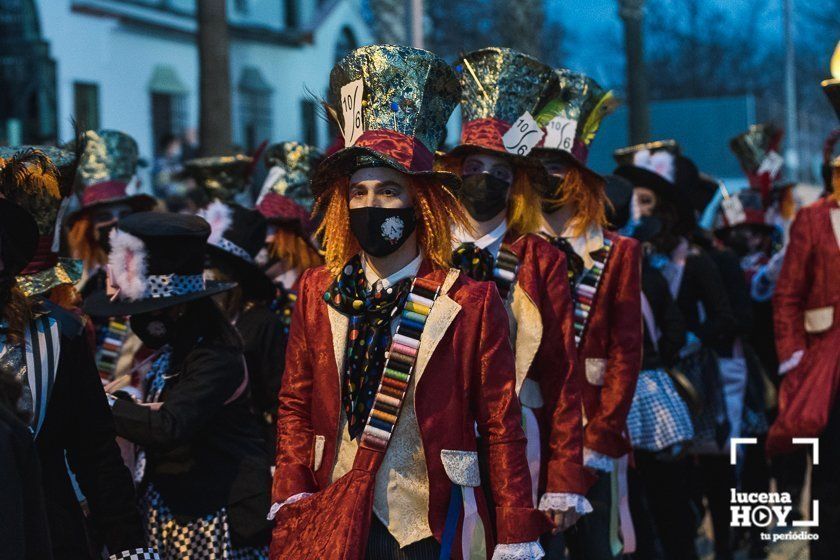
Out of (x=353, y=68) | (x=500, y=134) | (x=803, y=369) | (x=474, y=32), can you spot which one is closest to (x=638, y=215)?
(x=803, y=369)

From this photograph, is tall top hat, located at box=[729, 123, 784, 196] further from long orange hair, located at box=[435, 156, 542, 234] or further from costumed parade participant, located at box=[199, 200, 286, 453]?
long orange hair, located at box=[435, 156, 542, 234]

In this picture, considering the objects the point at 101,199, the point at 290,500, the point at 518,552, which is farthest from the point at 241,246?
the point at 518,552

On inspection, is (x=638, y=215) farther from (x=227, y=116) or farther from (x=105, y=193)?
(x=227, y=116)

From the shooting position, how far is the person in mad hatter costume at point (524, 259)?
4961mm

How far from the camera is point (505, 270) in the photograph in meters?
5.24

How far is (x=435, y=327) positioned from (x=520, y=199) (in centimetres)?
157

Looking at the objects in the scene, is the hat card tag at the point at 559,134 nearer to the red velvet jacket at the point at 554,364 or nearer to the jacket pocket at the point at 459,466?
the red velvet jacket at the point at 554,364

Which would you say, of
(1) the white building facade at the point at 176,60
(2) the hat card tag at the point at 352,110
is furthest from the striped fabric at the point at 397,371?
(1) the white building facade at the point at 176,60

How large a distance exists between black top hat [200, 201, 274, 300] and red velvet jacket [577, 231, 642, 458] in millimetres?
1434

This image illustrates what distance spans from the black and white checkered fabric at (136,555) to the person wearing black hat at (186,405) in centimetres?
74

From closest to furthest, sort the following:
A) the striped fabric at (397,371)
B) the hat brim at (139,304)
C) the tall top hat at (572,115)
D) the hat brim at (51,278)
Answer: the striped fabric at (397,371)
the hat brim at (51,278)
the hat brim at (139,304)
the tall top hat at (572,115)

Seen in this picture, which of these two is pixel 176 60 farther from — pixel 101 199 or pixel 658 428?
pixel 658 428

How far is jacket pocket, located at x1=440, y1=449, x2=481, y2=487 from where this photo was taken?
13.0 feet

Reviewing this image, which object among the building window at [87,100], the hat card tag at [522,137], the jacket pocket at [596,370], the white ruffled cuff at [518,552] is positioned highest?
the building window at [87,100]
